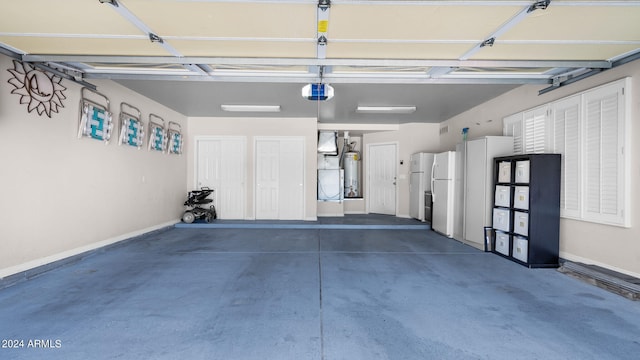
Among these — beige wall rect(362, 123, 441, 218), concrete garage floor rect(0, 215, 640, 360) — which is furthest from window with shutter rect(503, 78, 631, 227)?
beige wall rect(362, 123, 441, 218)

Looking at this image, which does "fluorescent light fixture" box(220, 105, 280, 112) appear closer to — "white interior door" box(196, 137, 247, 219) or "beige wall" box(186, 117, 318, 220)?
"beige wall" box(186, 117, 318, 220)

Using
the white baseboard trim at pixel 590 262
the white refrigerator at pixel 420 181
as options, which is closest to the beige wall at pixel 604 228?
the white baseboard trim at pixel 590 262

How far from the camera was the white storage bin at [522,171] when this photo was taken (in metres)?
3.90

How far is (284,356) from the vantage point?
6.10 ft

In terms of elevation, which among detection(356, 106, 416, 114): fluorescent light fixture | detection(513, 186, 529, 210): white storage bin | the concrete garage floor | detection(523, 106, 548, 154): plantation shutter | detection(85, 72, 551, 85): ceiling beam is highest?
detection(356, 106, 416, 114): fluorescent light fixture

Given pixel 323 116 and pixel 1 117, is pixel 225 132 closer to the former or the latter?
pixel 323 116

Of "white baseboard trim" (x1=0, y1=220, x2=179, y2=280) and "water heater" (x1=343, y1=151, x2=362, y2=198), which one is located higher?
"water heater" (x1=343, y1=151, x2=362, y2=198)

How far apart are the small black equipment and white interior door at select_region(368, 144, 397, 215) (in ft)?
15.4

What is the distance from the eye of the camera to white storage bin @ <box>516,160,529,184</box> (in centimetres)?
390

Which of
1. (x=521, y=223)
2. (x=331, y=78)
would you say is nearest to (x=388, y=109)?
(x=331, y=78)

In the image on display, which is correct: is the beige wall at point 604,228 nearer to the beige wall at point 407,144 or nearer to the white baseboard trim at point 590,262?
the white baseboard trim at point 590,262

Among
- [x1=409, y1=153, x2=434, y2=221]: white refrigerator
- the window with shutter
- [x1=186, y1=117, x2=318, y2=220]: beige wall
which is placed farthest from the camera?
[x1=186, y1=117, x2=318, y2=220]: beige wall

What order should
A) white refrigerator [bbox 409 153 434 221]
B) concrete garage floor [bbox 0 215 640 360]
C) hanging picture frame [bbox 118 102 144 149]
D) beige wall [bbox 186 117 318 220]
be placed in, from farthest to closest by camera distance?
beige wall [bbox 186 117 318 220], white refrigerator [bbox 409 153 434 221], hanging picture frame [bbox 118 102 144 149], concrete garage floor [bbox 0 215 640 360]

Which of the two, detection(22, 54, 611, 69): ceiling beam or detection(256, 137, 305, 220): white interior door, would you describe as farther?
detection(256, 137, 305, 220): white interior door
